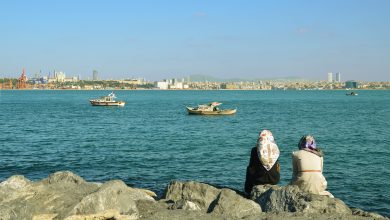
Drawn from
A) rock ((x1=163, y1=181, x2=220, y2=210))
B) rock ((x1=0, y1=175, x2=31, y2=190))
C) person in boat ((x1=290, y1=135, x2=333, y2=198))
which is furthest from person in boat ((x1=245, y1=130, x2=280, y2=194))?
rock ((x1=0, y1=175, x2=31, y2=190))

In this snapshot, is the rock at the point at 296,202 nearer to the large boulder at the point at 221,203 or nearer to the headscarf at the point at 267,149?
the large boulder at the point at 221,203

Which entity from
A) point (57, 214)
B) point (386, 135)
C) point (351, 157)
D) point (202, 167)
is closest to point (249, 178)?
point (57, 214)

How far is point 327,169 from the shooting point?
20.5 m

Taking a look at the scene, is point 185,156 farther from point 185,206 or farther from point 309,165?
point 185,206

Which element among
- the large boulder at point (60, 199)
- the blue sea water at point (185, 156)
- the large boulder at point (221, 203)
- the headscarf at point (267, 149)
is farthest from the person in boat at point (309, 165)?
the blue sea water at point (185, 156)

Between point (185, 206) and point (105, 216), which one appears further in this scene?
point (185, 206)

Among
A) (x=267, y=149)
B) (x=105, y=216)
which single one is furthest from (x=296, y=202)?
(x=105, y=216)

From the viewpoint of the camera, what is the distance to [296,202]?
7992 mm

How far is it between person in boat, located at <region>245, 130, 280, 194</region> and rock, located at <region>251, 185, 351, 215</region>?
0.92 meters

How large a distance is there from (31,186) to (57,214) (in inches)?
72.5

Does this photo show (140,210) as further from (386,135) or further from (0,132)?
(0,132)

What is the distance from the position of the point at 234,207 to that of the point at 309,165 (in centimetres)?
185

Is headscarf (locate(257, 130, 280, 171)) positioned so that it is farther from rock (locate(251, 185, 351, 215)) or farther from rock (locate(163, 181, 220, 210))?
rock (locate(163, 181, 220, 210))

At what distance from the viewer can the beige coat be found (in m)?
9.02
